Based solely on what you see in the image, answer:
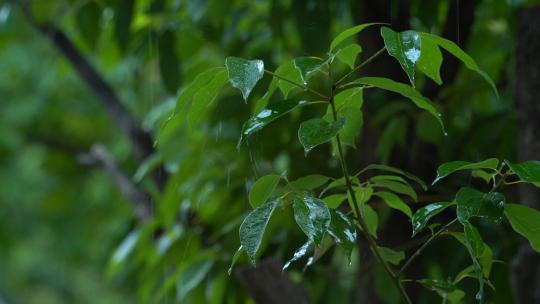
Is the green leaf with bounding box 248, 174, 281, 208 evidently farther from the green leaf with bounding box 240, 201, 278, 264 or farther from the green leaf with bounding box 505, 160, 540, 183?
the green leaf with bounding box 505, 160, 540, 183

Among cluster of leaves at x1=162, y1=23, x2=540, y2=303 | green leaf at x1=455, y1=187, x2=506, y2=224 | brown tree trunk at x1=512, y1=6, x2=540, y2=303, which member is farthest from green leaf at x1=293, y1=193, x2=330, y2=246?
brown tree trunk at x1=512, y1=6, x2=540, y2=303

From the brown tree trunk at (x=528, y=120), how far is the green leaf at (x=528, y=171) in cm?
47

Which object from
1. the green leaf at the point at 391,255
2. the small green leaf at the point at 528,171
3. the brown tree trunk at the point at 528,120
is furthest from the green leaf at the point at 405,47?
the brown tree trunk at the point at 528,120

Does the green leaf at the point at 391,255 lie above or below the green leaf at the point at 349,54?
below

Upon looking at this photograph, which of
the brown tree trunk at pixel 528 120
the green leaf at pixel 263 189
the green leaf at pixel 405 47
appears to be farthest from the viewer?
the brown tree trunk at pixel 528 120

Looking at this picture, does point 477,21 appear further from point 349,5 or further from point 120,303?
point 120,303

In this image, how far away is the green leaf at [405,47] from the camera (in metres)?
0.73

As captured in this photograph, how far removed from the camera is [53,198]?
3264mm

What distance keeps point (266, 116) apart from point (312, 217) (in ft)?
0.29

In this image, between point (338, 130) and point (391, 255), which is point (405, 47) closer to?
point (338, 130)

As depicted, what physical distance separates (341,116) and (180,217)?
3.42 ft

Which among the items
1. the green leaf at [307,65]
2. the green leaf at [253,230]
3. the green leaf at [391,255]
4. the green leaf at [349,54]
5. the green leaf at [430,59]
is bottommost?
the green leaf at [391,255]

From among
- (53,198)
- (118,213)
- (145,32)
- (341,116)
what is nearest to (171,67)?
(145,32)

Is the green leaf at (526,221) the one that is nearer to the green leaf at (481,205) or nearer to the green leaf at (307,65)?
the green leaf at (481,205)
